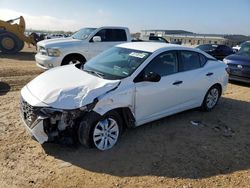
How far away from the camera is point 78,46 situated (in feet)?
37.8

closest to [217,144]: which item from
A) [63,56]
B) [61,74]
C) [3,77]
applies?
[61,74]

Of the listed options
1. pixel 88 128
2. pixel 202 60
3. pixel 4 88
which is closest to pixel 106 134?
pixel 88 128

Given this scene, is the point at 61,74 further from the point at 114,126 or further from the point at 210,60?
the point at 210,60

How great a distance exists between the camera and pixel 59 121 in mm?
4754

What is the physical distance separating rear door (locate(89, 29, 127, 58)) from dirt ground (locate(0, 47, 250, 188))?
5645 mm

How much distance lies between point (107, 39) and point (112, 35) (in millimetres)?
328

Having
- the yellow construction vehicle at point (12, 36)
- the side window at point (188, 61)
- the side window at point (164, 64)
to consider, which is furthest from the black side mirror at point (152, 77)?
the yellow construction vehicle at point (12, 36)

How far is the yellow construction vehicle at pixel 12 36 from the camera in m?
20.9

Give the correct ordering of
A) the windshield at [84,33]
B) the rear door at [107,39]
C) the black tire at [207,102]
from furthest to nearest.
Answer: the windshield at [84,33] < the rear door at [107,39] < the black tire at [207,102]

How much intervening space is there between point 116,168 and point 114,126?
0.78m

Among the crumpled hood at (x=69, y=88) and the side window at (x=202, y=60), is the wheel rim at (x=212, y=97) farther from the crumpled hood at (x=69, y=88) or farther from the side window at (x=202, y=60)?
the crumpled hood at (x=69, y=88)

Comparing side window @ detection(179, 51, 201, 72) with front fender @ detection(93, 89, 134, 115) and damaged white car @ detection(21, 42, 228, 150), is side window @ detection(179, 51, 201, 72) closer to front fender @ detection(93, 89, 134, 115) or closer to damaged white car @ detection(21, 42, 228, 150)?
damaged white car @ detection(21, 42, 228, 150)

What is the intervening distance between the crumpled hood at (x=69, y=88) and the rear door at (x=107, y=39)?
6377 mm

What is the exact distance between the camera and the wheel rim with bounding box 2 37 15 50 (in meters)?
20.8
